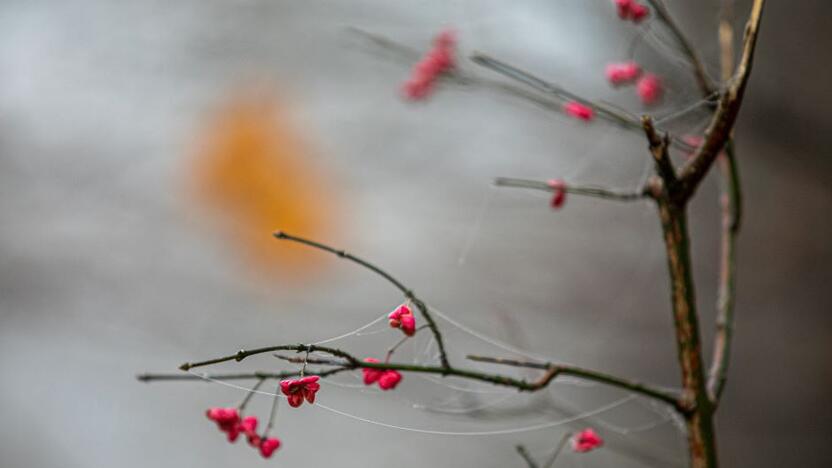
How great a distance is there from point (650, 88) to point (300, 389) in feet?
1.73

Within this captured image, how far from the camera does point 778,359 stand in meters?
1.32

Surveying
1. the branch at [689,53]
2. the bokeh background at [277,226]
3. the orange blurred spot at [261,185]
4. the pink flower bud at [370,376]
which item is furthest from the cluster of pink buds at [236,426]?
the orange blurred spot at [261,185]

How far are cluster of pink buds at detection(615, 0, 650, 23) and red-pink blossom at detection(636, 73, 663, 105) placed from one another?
12 centimetres

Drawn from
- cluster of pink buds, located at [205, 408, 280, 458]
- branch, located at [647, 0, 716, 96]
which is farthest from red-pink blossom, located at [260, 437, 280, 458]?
branch, located at [647, 0, 716, 96]

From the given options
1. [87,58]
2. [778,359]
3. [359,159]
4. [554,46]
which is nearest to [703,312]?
[778,359]

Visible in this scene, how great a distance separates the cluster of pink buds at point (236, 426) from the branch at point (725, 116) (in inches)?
13.7

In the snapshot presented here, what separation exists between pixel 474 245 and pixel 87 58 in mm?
1355

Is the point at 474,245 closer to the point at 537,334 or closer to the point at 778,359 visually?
the point at 537,334

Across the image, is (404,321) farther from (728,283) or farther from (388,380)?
(728,283)

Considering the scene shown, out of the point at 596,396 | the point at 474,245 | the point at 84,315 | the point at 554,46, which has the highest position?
the point at 554,46

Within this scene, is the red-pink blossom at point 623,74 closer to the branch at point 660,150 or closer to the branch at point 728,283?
the branch at point 728,283

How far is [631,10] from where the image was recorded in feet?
2.15

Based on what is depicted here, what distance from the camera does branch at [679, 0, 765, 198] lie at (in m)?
0.42

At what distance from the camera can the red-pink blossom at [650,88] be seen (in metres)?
0.77
